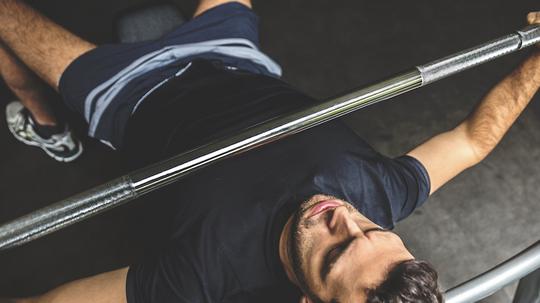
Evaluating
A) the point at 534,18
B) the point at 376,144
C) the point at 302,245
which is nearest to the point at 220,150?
the point at 302,245

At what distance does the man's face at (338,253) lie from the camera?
2.54 ft

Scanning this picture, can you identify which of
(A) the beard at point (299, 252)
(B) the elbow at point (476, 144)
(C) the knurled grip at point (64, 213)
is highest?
(C) the knurled grip at point (64, 213)

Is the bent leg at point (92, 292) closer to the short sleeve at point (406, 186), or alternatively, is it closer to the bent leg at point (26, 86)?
the short sleeve at point (406, 186)

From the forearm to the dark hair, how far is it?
432 mm

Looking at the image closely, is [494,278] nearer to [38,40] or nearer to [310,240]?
[310,240]

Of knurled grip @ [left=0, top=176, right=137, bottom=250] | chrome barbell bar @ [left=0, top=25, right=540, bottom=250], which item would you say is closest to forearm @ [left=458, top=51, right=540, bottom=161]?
chrome barbell bar @ [left=0, top=25, right=540, bottom=250]

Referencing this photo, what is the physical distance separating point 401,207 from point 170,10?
825 millimetres

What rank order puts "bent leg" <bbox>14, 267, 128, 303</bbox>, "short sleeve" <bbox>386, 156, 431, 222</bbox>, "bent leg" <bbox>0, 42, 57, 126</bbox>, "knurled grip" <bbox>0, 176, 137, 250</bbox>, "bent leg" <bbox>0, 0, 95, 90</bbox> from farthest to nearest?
"bent leg" <bbox>0, 42, 57, 126</bbox> → "bent leg" <bbox>0, 0, 95, 90</bbox> → "short sleeve" <bbox>386, 156, 431, 222</bbox> → "bent leg" <bbox>14, 267, 128, 303</bbox> → "knurled grip" <bbox>0, 176, 137, 250</bbox>

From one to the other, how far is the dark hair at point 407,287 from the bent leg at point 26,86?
3.81 feet

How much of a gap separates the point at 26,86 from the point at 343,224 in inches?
42.7

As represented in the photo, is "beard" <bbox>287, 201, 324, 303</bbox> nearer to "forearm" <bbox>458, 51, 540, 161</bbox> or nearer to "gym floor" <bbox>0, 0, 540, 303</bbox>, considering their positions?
"gym floor" <bbox>0, 0, 540, 303</bbox>

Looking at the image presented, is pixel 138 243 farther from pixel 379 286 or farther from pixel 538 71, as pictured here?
pixel 538 71

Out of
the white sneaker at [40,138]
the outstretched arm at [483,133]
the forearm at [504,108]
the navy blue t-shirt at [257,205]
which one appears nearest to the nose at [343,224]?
the navy blue t-shirt at [257,205]

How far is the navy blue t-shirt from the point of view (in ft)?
3.02
